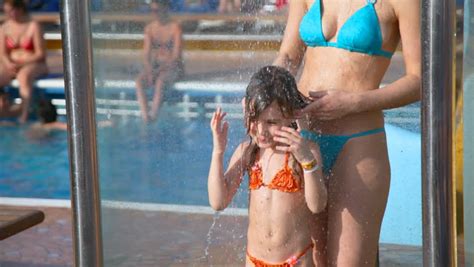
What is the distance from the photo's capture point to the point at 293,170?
8.78 feet

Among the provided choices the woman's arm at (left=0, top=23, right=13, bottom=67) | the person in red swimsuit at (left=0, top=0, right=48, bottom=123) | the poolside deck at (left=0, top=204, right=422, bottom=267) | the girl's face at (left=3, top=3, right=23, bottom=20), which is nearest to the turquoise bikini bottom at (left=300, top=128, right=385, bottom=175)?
the poolside deck at (left=0, top=204, right=422, bottom=267)

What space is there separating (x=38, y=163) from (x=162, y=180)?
22.5ft

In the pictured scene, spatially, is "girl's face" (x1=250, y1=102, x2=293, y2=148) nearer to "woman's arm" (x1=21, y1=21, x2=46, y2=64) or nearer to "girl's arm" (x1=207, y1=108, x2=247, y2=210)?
"girl's arm" (x1=207, y1=108, x2=247, y2=210)

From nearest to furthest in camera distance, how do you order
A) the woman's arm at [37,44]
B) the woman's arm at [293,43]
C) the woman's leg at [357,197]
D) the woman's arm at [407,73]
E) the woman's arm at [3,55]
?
1. the woman's arm at [407,73]
2. the woman's leg at [357,197]
3. the woman's arm at [293,43]
4. the woman's arm at [37,44]
5. the woman's arm at [3,55]

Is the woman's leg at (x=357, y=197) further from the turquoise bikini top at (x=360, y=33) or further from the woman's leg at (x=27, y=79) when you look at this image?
the woman's leg at (x=27, y=79)

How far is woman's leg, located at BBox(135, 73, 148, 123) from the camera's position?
119 inches

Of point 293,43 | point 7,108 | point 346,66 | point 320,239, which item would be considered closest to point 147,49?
point 293,43

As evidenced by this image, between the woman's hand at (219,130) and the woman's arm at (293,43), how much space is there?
269 mm

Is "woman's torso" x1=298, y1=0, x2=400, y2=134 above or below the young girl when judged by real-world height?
above

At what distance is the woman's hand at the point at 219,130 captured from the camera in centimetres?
267

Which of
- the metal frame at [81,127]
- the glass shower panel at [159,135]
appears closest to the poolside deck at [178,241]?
the glass shower panel at [159,135]

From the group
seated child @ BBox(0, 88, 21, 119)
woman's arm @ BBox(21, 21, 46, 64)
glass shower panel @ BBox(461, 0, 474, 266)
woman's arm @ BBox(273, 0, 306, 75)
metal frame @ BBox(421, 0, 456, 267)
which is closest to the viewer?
metal frame @ BBox(421, 0, 456, 267)

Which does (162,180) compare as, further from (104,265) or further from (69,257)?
(69,257)

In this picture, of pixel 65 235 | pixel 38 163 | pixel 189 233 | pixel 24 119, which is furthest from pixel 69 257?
pixel 24 119
